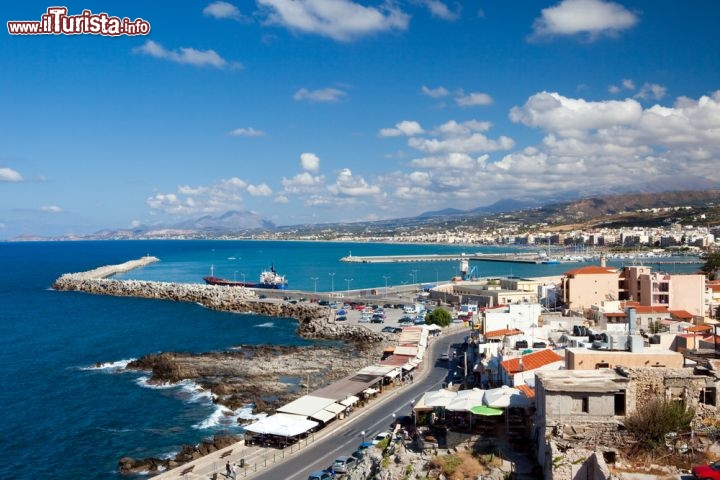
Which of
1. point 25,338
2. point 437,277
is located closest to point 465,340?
point 25,338

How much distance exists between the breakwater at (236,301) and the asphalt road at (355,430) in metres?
16.4

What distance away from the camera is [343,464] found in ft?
63.7

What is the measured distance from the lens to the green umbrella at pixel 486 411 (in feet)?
52.9

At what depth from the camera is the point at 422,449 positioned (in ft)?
53.9

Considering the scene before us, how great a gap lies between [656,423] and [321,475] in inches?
403

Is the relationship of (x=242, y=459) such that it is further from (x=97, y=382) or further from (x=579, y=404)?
(x=97, y=382)

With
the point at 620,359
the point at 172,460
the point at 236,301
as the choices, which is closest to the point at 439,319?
the point at 172,460

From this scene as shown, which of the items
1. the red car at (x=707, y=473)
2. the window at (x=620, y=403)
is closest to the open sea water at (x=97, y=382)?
the window at (x=620, y=403)

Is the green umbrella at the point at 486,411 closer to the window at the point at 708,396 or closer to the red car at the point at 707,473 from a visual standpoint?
the window at the point at 708,396

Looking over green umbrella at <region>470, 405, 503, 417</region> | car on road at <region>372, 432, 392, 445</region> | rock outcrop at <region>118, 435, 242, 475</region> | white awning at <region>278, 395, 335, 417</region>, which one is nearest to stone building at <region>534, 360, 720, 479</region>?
green umbrella at <region>470, 405, 503, 417</region>

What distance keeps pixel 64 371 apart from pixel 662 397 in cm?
3565

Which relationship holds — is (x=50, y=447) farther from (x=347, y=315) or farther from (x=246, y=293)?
A: (x=246, y=293)

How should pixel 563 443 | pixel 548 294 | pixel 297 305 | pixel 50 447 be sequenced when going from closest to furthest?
pixel 563 443
pixel 50 447
pixel 548 294
pixel 297 305

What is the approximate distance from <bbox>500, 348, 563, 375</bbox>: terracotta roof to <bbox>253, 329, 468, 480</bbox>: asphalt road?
16.5 feet
